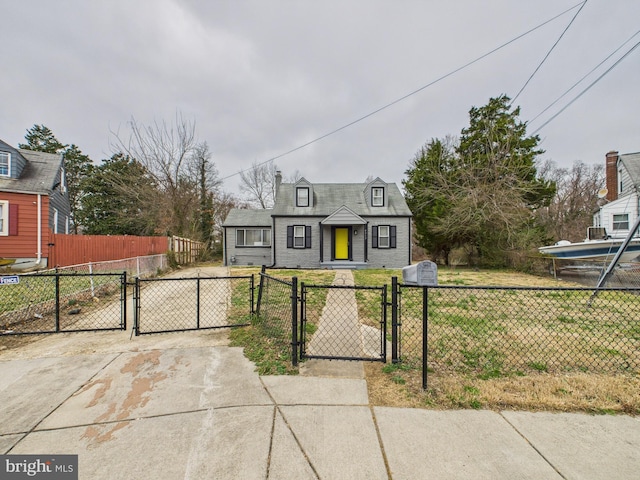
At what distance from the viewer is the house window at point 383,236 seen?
15.6 m

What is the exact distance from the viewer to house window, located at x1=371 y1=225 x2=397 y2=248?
15.6 metres

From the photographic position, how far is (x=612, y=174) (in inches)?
707

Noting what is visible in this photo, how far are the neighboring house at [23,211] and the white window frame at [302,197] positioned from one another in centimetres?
1203

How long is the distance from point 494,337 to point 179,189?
71.6 ft

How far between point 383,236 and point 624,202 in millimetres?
13354

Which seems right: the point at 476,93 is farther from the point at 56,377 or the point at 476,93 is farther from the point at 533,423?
the point at 56,377

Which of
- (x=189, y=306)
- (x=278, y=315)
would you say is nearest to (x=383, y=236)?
(x=189, y=306)

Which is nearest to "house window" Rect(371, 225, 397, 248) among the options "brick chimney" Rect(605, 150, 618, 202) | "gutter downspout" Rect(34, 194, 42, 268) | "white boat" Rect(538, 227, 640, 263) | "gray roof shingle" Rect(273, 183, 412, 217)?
"gray roof shingle" Rect(273, 183, 412, 217)

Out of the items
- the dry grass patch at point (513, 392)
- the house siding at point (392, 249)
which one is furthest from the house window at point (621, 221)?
the dry grass patch at point (513, 392)

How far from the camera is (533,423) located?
240 cm

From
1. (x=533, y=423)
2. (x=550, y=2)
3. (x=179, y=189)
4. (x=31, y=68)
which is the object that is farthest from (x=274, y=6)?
(x=179, y=189)

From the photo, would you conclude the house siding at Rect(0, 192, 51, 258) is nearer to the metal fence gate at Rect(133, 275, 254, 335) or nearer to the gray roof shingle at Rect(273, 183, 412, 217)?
the metal fence gate at Rect(133, 275, 254, 335)

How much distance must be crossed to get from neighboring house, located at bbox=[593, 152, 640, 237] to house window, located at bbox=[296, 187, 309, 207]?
54.0 ft

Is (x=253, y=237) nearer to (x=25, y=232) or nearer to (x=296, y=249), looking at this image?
(x=296, y=249)
